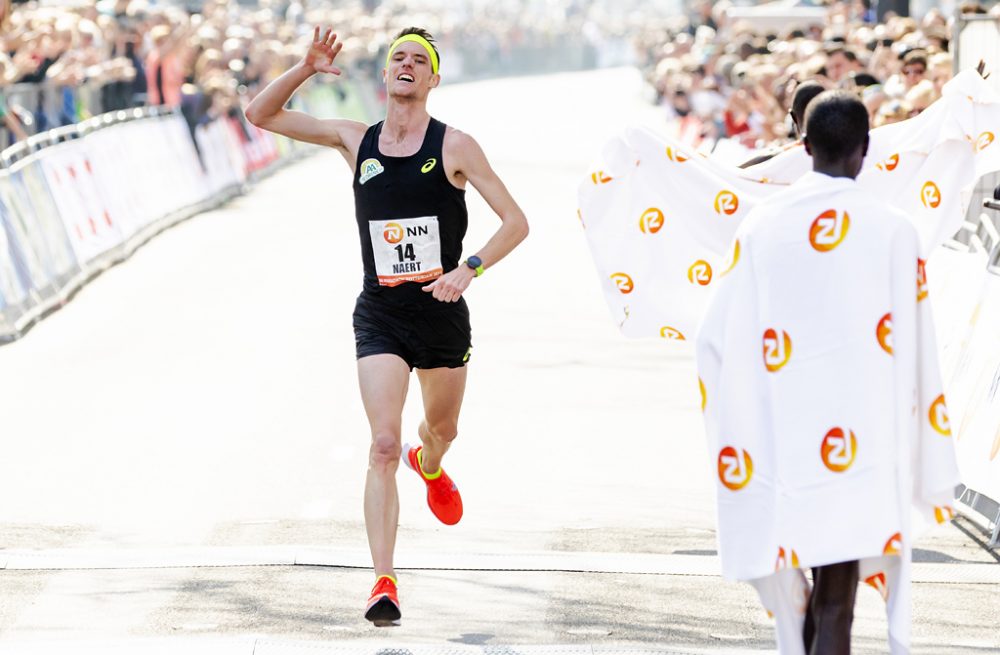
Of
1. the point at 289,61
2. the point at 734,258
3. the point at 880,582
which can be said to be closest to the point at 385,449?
the point at 734,258

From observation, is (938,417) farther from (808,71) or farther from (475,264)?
(808,71)

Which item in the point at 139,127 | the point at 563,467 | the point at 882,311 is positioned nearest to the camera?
the point at 882,311

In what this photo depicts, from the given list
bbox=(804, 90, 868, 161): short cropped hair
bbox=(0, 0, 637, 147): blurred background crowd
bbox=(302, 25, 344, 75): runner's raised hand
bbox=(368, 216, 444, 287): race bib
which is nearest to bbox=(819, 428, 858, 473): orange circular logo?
bbox=(804, 90, 868, 161): short cropped hair

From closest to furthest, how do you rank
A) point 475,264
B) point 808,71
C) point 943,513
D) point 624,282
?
1. point 943,513
2. point 475,264
3. point 624,282
4. point 808,71

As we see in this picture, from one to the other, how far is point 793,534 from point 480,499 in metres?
4.01

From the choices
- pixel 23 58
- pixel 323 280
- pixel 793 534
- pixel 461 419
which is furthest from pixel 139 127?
pixel 793 534

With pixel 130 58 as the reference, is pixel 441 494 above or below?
above

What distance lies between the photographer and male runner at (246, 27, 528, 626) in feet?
24.8

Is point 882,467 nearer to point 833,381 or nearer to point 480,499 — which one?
point 833,381

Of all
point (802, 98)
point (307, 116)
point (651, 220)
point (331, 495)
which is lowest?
point (331, 495)

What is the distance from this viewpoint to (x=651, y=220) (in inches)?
387

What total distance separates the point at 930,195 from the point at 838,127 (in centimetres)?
357

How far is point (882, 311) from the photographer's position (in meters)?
5.71

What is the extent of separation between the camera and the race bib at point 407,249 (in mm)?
7609
